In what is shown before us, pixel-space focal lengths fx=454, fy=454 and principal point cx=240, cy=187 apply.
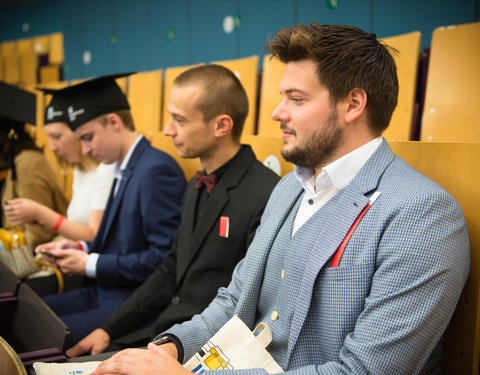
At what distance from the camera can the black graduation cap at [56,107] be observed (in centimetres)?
233

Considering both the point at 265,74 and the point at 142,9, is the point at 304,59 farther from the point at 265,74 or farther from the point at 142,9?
the point at 142,9

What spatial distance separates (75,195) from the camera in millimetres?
2553

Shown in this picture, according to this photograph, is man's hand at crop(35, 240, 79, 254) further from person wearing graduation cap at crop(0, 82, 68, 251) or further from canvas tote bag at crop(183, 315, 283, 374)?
canvas tote bag at crop(183, 315, 283, 374)

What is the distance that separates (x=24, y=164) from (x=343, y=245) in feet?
7.28

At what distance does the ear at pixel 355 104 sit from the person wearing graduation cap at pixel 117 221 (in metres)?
1.06

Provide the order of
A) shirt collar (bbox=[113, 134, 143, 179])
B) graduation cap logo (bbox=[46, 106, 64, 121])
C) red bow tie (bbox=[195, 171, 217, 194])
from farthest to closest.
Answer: graduation cap logo (bbox=[46, 106, 64, 121]), shirt collar (bbox=[113, 134, 143, 179]), red bow tie (bbox=[195, 171, 217, 194])

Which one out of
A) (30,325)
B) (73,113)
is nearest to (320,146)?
(30,325)

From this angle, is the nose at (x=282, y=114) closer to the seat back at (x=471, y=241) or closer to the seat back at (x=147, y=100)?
the seat back at (x=471, y=241)

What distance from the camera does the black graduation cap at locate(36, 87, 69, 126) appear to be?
2.33 metres

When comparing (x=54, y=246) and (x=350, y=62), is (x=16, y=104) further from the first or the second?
(x=350, y=62)

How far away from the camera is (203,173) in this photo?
6.09 ft

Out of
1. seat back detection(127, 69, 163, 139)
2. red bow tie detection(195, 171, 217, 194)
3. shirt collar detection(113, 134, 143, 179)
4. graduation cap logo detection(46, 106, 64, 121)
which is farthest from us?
seat back detection(127, 69, 163, 139)

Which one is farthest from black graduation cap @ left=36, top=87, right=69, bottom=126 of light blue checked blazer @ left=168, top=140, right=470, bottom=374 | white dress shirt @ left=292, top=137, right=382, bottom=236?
light blue checked blazer @ left=168, top=140, right=470, bottom=374

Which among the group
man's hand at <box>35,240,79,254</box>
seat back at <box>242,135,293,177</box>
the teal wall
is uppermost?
the teal wall
